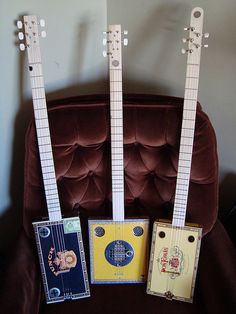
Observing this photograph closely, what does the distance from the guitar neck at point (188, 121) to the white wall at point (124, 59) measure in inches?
9.3

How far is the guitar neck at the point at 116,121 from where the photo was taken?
1030 mm

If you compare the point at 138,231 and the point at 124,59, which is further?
the point at 124,59

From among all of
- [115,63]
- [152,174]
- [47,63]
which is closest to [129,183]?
[152,174]

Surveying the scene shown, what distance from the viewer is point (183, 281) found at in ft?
3.82

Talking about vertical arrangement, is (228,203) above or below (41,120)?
below

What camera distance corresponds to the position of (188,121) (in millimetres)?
1092

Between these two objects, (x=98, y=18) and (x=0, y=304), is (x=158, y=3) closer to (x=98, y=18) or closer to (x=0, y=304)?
(x=98, y=18)

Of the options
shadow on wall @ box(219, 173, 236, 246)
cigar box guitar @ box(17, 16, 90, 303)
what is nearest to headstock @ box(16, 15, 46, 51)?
cigar box guitar @ box(17, 16, 90, 303)

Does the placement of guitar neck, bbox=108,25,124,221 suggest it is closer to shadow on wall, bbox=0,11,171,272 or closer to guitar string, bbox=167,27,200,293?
guitar string, bbox=167,27,200,293

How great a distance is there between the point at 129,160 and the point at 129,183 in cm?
9

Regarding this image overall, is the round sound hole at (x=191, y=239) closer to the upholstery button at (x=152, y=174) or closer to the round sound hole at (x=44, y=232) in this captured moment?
the upholstery button at (x=152, y=174)

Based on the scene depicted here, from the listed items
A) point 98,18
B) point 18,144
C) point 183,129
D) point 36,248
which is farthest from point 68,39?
point 36,248

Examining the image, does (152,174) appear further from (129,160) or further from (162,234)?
(162,234)

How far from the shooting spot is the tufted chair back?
114cm
